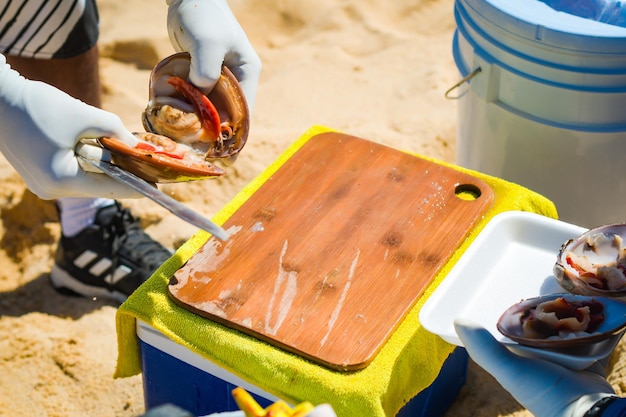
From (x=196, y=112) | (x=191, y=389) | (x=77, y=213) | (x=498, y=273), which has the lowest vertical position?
(x=77, y=213)

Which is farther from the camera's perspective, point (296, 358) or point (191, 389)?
point (191, 389)

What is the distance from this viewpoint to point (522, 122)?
6.60ft

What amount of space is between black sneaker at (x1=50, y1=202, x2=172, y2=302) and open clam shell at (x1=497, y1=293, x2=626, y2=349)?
44.3 inches

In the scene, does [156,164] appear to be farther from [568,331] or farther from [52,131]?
[568,331]

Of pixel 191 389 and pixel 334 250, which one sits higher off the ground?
pixel 334 250

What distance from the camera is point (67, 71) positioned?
2.12 meters

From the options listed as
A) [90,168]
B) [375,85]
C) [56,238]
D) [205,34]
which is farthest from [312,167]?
[375,85]

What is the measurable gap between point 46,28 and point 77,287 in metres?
0.68

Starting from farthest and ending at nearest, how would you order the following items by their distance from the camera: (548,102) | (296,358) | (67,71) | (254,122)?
(254,122) < (67,71) < (548,102) < (296,358)

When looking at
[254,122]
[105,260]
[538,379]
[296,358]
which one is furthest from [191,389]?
[254,122]

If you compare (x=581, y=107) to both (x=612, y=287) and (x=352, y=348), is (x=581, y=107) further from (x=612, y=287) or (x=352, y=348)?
(x=352, y=348)

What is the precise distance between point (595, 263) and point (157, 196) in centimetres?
77

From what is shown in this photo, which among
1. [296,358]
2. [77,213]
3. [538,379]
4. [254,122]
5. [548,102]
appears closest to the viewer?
[538,379]

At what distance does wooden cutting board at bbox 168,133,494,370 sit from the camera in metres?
1.48
